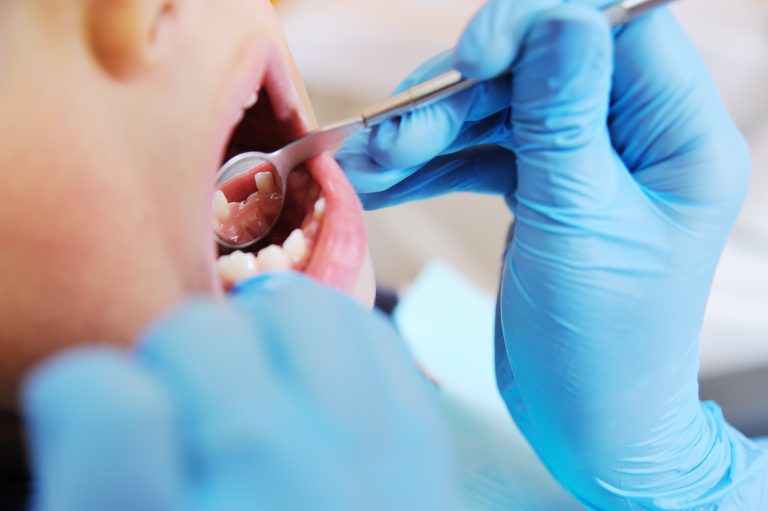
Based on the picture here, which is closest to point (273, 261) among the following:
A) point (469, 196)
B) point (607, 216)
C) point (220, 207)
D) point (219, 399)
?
point (220, 207)

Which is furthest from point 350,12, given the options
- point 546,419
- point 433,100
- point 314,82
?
point 546,419

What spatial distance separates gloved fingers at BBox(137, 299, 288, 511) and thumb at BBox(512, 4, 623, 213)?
417 mm

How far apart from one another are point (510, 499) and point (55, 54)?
0.88m

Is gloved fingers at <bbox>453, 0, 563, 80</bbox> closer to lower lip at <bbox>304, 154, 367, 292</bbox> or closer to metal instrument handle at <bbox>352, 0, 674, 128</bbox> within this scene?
metal instrument handle at <bbox>352, 0, 674, 128</bbox>

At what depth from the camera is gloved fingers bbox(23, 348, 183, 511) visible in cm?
31

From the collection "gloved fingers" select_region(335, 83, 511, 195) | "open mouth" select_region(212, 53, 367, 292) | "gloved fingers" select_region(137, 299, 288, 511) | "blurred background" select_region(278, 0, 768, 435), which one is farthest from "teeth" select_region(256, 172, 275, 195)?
"blurred background" select_region(278, 0, 768, 435)

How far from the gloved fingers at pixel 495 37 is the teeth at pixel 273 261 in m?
0.26

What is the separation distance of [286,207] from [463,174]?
29cm

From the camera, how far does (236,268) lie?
1.90 feet

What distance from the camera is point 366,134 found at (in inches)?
31.3

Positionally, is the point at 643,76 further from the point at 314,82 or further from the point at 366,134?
the point at 314,82

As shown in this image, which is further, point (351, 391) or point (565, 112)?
point (565, 112)

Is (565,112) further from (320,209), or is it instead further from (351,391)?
(351,391)

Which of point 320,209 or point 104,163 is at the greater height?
point 104,163
